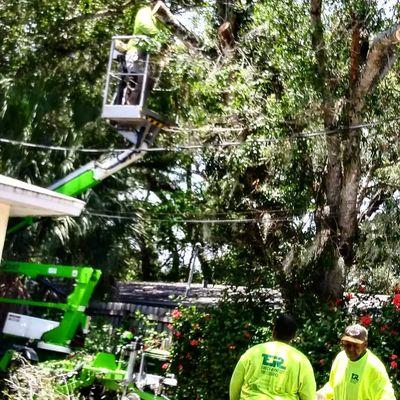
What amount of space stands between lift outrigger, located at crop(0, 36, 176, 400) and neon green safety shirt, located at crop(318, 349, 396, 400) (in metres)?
5.05

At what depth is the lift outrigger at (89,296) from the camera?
10938 mm

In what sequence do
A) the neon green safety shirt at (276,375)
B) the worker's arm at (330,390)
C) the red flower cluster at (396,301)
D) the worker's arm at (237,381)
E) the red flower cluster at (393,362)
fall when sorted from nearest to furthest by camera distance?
the neon green safety shirt at (276,375), the worker's arm at (237,381), the worker's arm at (330,390), the red flower cluster at (393,362), the red flower cluster at (396,301)

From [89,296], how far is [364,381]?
24.4 feet

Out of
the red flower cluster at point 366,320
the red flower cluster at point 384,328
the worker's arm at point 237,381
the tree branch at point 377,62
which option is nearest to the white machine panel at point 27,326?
the red flower cluster at point 366,320

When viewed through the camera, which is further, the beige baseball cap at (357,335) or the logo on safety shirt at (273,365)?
the beige baseball cap at (357,335)

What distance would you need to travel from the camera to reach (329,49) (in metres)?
10.1

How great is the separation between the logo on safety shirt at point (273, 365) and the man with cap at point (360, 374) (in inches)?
26.6

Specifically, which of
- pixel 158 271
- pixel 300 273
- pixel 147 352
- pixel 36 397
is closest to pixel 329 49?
pixel 300 273

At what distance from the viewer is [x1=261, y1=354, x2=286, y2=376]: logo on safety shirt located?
5.44 meters

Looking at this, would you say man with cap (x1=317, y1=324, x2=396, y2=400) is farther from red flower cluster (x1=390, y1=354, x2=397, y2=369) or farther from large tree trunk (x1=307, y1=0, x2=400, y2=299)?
large tree trunk (x1=307, y1=0, x2=400, y2=299)

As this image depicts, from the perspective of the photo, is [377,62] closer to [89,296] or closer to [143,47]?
[143,47]

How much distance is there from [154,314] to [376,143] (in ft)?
20.8

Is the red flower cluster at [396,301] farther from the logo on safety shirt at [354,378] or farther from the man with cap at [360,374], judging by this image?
the logo on safety shirt at [354,378]

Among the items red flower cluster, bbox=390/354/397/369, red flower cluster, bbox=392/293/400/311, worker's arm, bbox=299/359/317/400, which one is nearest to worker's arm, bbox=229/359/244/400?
worker's arm, bbox=299/359/317/400
